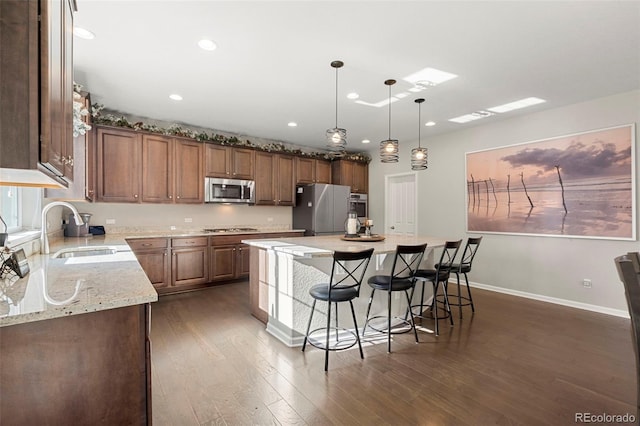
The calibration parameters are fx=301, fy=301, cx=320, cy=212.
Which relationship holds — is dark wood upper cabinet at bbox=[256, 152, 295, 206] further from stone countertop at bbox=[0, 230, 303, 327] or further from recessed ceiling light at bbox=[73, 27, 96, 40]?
stone countertop at bbox=[0, 230, 303, 327]

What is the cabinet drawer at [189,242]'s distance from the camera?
4.62 meters

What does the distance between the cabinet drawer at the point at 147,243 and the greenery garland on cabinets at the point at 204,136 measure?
1.68 metres

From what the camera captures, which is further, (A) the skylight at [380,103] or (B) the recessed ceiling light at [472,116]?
(B) the recessed ceiling light at [472,116]

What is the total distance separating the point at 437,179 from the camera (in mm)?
5699

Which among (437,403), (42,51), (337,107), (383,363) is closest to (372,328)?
(383,363)

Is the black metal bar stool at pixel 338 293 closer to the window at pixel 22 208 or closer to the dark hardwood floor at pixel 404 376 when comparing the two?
the dark hardwood floor at pixel 404 376

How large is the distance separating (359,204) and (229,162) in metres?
3.01

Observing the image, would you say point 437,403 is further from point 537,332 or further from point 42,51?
point 42,51

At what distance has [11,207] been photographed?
2.66 meters

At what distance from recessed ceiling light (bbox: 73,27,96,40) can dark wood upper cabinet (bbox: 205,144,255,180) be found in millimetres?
2579

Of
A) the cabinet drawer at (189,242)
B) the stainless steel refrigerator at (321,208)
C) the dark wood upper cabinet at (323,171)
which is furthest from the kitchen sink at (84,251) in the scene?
the dark wood upper cabinet at (323,171)

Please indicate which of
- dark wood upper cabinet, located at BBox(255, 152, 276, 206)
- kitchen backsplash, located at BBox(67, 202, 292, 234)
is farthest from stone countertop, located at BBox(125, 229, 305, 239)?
dark wood upper cabinet, located at BBox(255, 152, 276, 206)

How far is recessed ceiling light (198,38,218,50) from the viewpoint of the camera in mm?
2631

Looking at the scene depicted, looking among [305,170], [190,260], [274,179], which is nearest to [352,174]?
[305,170]
